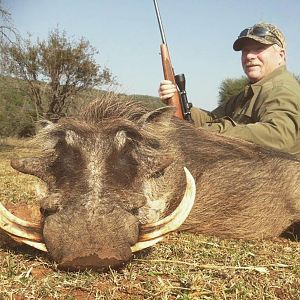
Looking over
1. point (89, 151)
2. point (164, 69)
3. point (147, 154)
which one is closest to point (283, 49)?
point (164, 69)

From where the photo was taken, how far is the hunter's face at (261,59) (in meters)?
5.12

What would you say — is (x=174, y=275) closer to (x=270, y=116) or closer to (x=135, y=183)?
(x=135, y=183)

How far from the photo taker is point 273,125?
13.6ft

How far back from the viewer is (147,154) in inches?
115

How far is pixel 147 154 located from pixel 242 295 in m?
1.11

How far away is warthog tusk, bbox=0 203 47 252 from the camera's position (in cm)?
235

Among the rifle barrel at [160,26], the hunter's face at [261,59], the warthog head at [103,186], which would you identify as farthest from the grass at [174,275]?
the rifle barrel at [160,26]

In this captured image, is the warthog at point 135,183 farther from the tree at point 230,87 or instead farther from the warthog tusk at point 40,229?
the tree at point 230,87

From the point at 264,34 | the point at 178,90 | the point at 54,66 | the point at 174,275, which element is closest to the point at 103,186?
the point at 174,275

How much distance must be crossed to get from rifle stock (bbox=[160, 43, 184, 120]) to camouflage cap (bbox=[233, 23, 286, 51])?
2.68 feet

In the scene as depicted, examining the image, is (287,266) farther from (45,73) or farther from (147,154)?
(45,73)

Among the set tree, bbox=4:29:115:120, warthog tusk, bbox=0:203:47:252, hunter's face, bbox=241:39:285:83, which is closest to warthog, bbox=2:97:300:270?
warthog tusk, bbox=0:203:47:252

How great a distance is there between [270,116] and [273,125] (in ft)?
0.41

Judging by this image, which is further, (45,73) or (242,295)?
(45,73)
